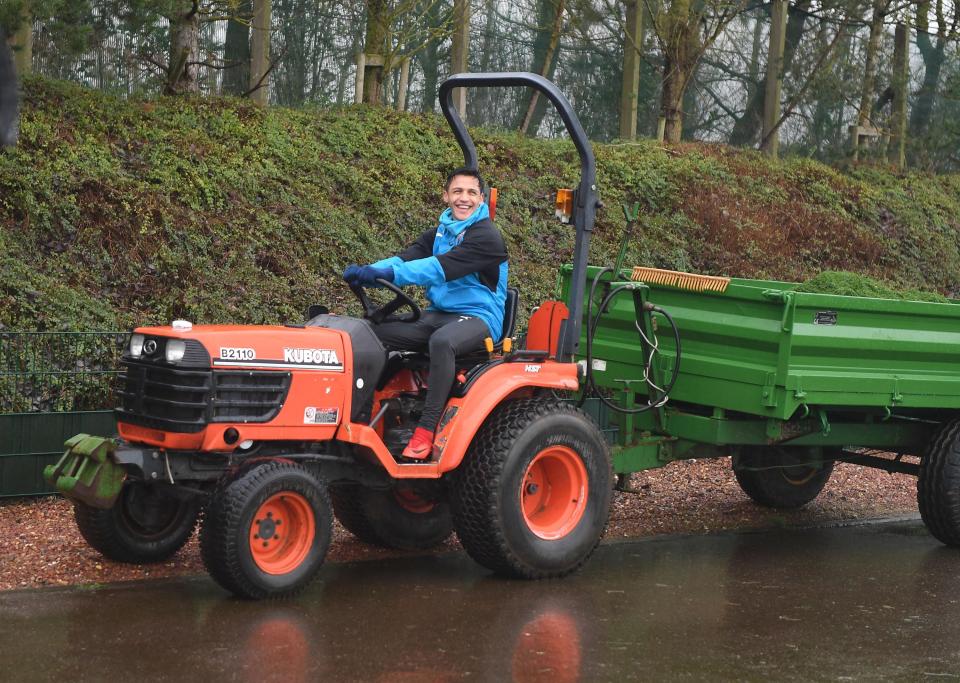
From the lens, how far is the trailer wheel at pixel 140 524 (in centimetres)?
669

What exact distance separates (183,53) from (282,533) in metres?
8.62

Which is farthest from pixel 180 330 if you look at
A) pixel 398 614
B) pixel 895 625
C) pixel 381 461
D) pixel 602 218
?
pixel 602 218

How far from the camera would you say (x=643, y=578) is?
7.18 meters

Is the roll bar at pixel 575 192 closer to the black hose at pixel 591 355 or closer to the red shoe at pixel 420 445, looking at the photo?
the black hose at pixel 591 355

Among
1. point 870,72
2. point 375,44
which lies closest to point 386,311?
point 375,44

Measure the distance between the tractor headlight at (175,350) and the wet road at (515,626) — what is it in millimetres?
1151

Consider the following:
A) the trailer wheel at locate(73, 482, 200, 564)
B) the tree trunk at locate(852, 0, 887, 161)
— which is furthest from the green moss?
the tree trunk at locate(852, 0, 887, 161)

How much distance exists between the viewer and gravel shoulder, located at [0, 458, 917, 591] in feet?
22.5

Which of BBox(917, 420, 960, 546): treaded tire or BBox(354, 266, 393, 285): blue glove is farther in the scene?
BBox(917, 420, 960, 546): treaded tire

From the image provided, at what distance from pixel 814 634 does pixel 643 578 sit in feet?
4.24

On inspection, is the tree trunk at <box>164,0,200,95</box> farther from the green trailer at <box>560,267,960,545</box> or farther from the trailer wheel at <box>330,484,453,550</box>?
the trailer wheel at <box>330,484,453,550</box>

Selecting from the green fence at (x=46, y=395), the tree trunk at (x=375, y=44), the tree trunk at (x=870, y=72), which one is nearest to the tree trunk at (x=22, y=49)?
the tree trunk at (x=375, y=44)

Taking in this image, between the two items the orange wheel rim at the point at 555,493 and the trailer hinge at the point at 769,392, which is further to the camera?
the trailer hinge at the point at 769,392

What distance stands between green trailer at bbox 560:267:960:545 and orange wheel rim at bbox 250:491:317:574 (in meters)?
1.97
